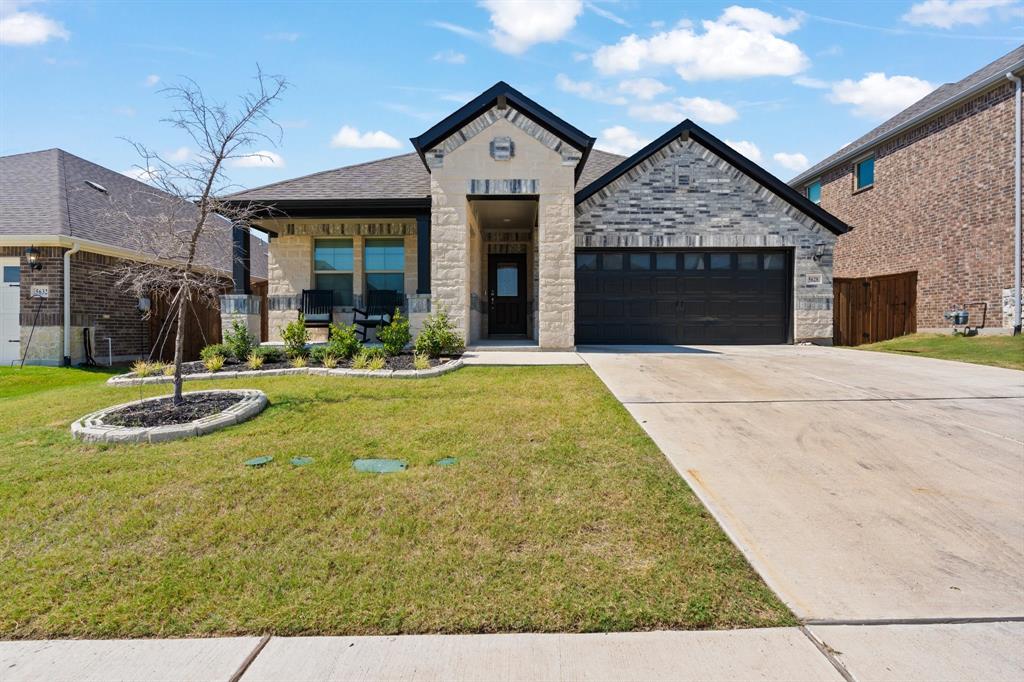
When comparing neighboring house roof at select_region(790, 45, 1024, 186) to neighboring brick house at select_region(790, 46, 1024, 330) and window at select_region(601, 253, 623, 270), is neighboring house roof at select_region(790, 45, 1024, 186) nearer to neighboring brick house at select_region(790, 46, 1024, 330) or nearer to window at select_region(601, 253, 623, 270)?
neighboring brick house at select_region(790, 46, 1024, 330)

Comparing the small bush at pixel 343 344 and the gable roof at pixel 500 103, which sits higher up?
the gable roof at pixel 500 103

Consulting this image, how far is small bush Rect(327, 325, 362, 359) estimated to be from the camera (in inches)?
342

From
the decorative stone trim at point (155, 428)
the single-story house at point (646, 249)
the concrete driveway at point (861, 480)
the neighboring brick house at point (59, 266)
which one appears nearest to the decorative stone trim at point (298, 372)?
the decorative stone trim at point (155, 428)

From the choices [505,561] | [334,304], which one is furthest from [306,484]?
[334,304]

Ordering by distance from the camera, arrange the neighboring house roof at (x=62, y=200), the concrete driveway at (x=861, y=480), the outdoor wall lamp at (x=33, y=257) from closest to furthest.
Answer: the concrete driveway at (x=861, y=480) → the outdoor wall lamp at (x=33, y=257) → the neighboring house roof at (x=62, y=200)

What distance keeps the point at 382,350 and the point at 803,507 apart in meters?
7.16

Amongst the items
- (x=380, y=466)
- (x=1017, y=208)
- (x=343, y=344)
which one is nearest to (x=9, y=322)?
(x=343, y=344)

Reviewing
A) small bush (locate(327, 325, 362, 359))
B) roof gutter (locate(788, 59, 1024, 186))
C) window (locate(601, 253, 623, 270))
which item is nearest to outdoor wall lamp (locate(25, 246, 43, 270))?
small bush (locate(327, 325, 362, 359))

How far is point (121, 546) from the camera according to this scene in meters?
3.13

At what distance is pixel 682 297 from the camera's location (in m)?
13.4

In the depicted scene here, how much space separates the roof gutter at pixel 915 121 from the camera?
13.2 m

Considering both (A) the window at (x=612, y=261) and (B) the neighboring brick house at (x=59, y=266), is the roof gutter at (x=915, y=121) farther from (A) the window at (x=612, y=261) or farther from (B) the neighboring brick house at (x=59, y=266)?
(B) the neighboring brick house at (x=59, y=266)

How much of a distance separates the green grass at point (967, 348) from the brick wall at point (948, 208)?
118 centimetres

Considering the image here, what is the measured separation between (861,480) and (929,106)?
709 inches
